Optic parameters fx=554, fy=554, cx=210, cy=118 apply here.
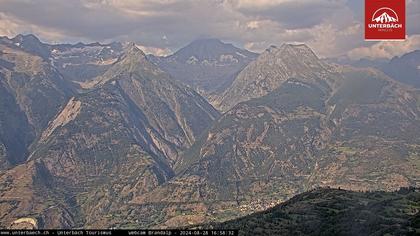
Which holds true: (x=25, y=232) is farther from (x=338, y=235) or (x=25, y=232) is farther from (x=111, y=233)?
(x=338, y=235)

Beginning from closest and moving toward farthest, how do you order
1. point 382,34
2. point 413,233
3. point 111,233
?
point 111,233, point 382,34, point 413,233

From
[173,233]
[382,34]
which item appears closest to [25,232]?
[173,233]

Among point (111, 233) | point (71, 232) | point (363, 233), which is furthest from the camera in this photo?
point (363, 233)

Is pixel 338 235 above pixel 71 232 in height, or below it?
below

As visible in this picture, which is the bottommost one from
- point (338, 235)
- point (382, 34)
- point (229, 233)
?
point (338, 235)

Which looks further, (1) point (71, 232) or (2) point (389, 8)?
(2) point (389, 8)

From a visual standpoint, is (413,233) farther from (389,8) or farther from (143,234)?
(143,234)

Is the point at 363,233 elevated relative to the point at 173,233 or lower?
lower

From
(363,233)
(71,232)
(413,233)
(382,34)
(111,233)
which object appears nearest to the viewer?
(111,233)

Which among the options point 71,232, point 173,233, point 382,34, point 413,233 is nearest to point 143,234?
point 173,233
